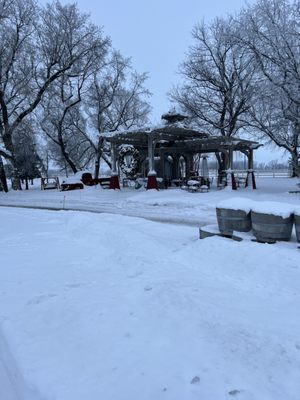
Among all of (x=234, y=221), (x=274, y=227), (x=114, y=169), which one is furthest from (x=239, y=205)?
(x=114, y=169)

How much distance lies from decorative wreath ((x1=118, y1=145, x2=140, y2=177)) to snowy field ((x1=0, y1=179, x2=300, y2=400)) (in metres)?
22.5

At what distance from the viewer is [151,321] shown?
153 inches

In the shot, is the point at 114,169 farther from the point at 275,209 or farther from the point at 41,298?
the point at 41,298

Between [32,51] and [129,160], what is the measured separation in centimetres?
1241

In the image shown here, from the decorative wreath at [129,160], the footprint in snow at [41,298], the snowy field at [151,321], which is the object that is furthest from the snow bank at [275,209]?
the decorative wreath at [129,160]

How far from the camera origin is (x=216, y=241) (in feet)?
22.1

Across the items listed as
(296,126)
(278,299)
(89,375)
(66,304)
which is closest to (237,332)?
(278,299)

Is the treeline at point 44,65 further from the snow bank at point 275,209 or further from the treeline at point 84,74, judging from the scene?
the snow bank at point 275,209

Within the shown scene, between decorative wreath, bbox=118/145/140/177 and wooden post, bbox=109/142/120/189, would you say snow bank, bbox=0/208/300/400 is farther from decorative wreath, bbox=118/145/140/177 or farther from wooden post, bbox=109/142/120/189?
decorative wreath, bbox=118/145/140/177

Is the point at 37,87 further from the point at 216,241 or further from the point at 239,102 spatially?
the point at 216,241

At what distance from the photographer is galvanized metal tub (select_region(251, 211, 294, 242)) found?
6.32m

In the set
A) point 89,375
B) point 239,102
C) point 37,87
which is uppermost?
point 37,87

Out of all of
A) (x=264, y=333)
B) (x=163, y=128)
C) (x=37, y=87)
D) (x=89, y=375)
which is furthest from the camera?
(x=37, y=87)

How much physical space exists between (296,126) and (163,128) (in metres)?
6.95
